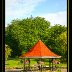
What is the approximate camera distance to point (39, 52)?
141cm

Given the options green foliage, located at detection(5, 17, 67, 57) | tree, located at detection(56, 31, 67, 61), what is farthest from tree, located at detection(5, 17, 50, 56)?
tree, located at detection(56, 31, 67, 61)

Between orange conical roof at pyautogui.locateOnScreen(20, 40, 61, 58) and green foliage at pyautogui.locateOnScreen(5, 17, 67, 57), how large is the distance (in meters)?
0.03

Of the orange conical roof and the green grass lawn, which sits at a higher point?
the orange conical roof

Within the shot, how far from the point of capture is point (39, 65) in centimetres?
138

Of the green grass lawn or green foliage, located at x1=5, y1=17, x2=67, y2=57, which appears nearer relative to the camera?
the green grass lawn

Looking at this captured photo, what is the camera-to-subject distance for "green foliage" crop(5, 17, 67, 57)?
1.37m

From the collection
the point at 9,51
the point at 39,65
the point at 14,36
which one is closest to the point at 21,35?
the point at 14,36

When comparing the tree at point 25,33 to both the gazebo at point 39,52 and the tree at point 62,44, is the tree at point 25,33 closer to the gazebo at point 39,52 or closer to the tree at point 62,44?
the gazebo at point 39,52

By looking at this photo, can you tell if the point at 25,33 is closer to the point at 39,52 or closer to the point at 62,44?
the point at 39,52

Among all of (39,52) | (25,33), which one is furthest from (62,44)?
(25,33)

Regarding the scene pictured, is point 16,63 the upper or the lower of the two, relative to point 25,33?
lower

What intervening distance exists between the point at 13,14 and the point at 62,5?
424mm

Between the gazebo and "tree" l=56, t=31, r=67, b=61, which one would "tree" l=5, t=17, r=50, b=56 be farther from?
"tree" l=56, t=31, r=67, b=61

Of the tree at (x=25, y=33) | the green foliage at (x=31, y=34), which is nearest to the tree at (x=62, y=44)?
the green foliage at (x=31, y=34)
